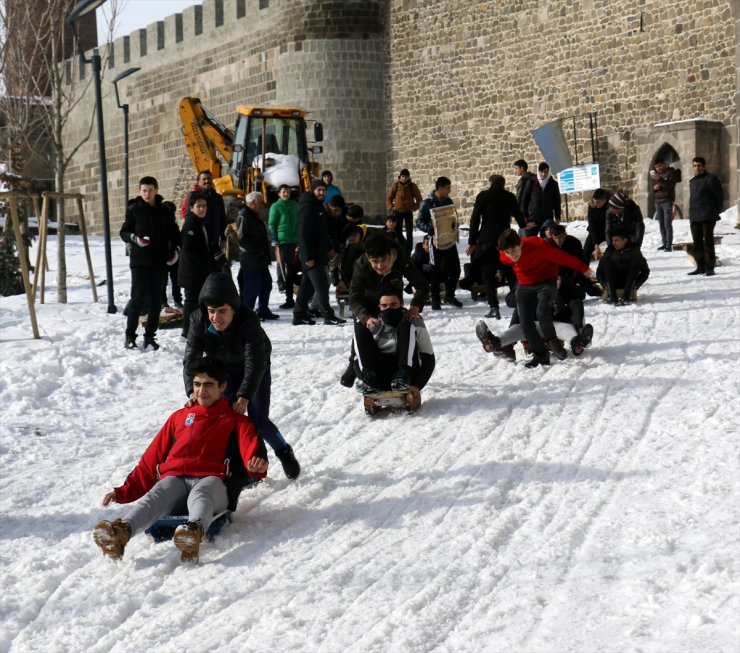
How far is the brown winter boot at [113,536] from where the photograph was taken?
437 cm

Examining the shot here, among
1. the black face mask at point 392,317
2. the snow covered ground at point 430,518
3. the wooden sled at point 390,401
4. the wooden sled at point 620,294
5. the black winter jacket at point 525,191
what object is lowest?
the snow covered ground at point 430,518

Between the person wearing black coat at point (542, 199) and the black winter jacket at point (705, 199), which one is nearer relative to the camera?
the black winter jacket at point (705, 199)

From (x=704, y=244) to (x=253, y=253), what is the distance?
5141 mm

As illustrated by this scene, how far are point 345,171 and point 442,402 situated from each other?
696 inches

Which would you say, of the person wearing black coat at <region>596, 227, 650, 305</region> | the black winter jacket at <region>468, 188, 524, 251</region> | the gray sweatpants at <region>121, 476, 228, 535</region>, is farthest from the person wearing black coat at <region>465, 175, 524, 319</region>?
the gray sweatpants at <region>121, 476, 228, 535</region>

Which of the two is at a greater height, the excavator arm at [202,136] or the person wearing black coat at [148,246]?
the excavator arm at [202,136]

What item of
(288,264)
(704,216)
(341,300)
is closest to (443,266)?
(341,300)

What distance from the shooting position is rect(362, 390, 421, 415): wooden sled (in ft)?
21.7

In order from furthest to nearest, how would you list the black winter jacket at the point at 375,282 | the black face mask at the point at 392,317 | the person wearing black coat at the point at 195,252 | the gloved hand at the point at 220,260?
1. the gloved hand at the point at 220,260
2. the person wearing black coat at the point at 195,252
3. the black winter jacket at the point at 375,282
4. the black face mask at the point at 392,317

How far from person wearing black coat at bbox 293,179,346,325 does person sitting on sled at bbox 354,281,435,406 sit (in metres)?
3.62

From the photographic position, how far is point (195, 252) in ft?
30.1

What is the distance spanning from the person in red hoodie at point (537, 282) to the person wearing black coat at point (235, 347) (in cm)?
275

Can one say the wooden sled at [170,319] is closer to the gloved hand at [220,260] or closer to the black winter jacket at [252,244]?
the black winter jacket at [252,244]

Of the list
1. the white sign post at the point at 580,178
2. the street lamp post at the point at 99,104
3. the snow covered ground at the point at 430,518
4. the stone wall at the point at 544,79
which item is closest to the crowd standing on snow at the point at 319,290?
the snow covered ground at the point at 430,518
